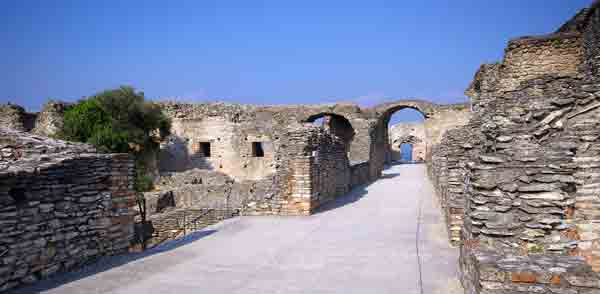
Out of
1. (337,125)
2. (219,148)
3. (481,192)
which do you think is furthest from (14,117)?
(481,192)

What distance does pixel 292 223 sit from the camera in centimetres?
805

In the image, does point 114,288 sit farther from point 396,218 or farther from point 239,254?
point 396,218

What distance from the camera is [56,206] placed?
507cm

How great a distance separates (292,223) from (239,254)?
2412mm

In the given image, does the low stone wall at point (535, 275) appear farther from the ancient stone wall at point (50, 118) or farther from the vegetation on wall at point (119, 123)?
the ancient stone wall at point (50, 118)

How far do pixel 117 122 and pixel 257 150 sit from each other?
28.9ft

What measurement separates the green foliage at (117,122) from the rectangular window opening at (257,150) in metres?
5.63

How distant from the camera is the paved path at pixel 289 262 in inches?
174

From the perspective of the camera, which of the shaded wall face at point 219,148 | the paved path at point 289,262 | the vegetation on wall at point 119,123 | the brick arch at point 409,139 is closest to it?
the paved path at point 289,262

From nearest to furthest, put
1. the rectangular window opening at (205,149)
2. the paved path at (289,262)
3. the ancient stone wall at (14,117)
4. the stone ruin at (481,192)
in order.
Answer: the stone ruin at (481,192) → the paved path at (289,262) → the ancient stone wall at (14,117) → the rectangular window opening at (205,149)

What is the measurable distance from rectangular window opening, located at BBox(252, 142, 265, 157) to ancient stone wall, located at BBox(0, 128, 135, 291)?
727 inches

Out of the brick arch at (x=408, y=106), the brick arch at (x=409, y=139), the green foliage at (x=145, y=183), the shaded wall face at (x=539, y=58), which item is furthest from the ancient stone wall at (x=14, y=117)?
the brick arch at (x=409, y=139)

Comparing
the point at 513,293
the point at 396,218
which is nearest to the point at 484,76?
the point at 396,218

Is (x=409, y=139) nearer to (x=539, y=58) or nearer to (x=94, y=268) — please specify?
(x=539, y=58)
